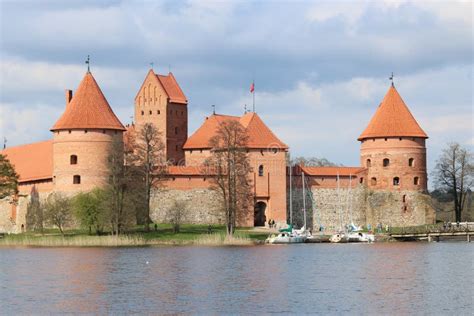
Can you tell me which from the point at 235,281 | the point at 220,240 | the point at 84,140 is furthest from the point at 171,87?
the point at 235,281

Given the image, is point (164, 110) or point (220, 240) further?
point (164, 110)

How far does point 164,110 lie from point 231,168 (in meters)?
12.3

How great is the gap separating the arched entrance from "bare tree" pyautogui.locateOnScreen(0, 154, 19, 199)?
11.5m

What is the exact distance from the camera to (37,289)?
27.5m

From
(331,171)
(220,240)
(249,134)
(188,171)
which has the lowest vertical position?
(220,240)

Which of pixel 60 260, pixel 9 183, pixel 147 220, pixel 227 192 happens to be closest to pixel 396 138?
pixel 227 192

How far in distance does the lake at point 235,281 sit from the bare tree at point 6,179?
7547 millimetres

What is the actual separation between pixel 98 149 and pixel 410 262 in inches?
726

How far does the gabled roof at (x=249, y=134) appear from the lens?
5250cm

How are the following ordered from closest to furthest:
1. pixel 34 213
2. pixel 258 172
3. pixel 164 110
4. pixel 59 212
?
pixel 59 212 → pixel 34 213 → pixel 258 172 → pixel 164 110

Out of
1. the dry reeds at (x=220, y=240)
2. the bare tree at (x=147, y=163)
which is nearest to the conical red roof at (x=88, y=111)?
the bare tree at (x=147, y=163)

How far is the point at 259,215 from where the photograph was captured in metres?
53.2

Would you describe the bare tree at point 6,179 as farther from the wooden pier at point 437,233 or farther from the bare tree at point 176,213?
the wooden pier at point 437,233

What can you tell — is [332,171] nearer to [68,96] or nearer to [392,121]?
[392,121]
